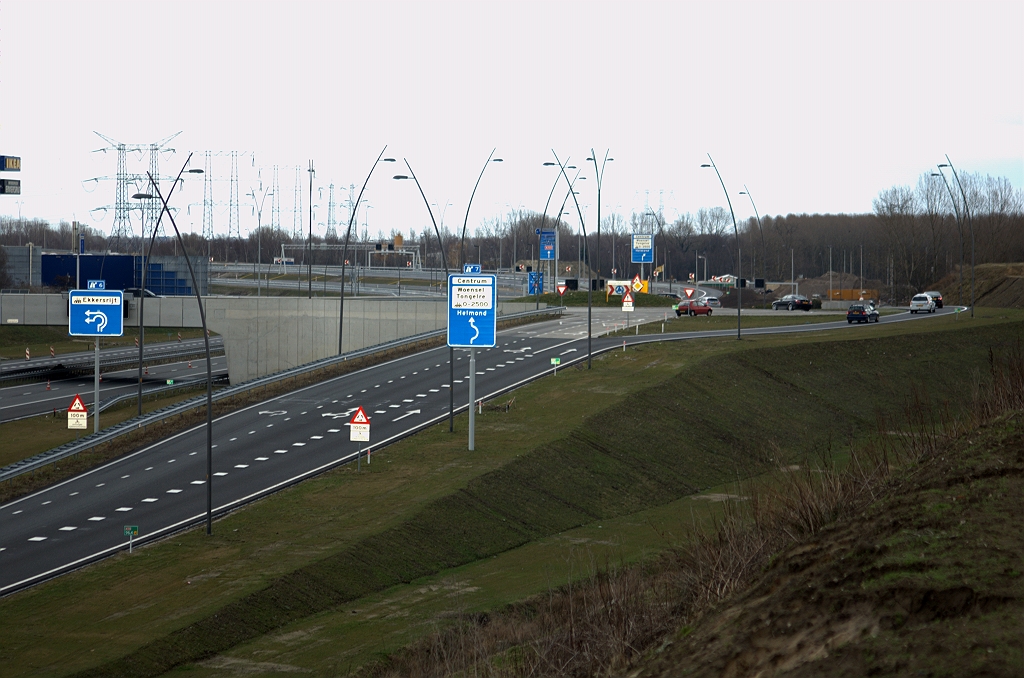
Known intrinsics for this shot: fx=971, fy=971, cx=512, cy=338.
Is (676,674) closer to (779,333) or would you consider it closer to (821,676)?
(821,676)

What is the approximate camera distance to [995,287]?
9888 cm

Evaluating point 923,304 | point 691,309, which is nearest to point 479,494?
point 691,309

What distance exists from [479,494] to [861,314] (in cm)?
4922

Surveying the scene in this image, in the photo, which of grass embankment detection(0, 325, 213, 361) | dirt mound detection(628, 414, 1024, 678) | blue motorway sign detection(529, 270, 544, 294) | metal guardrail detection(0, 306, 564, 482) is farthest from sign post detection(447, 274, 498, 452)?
grass embankment detection(0, 325, 213, 361)

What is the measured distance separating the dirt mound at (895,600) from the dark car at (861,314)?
197 ft

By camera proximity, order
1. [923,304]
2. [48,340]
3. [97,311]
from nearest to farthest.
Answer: [97,311] → [923,304] → [48,340]

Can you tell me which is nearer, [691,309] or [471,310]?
[471,310]

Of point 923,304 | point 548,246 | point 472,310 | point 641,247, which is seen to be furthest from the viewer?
point 641,247

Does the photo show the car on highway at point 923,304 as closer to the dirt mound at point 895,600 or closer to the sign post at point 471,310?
the sign post at point 471,310

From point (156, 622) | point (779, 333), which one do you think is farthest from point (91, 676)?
point (779, 333)

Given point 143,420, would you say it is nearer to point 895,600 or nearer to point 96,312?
point 96,312

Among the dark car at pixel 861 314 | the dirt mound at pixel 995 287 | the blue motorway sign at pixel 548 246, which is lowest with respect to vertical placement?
the dark car at pixel 861 314

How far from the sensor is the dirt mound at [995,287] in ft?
309

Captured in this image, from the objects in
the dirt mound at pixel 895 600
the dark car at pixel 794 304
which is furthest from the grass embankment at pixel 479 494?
the dark car at pixel 794 304
